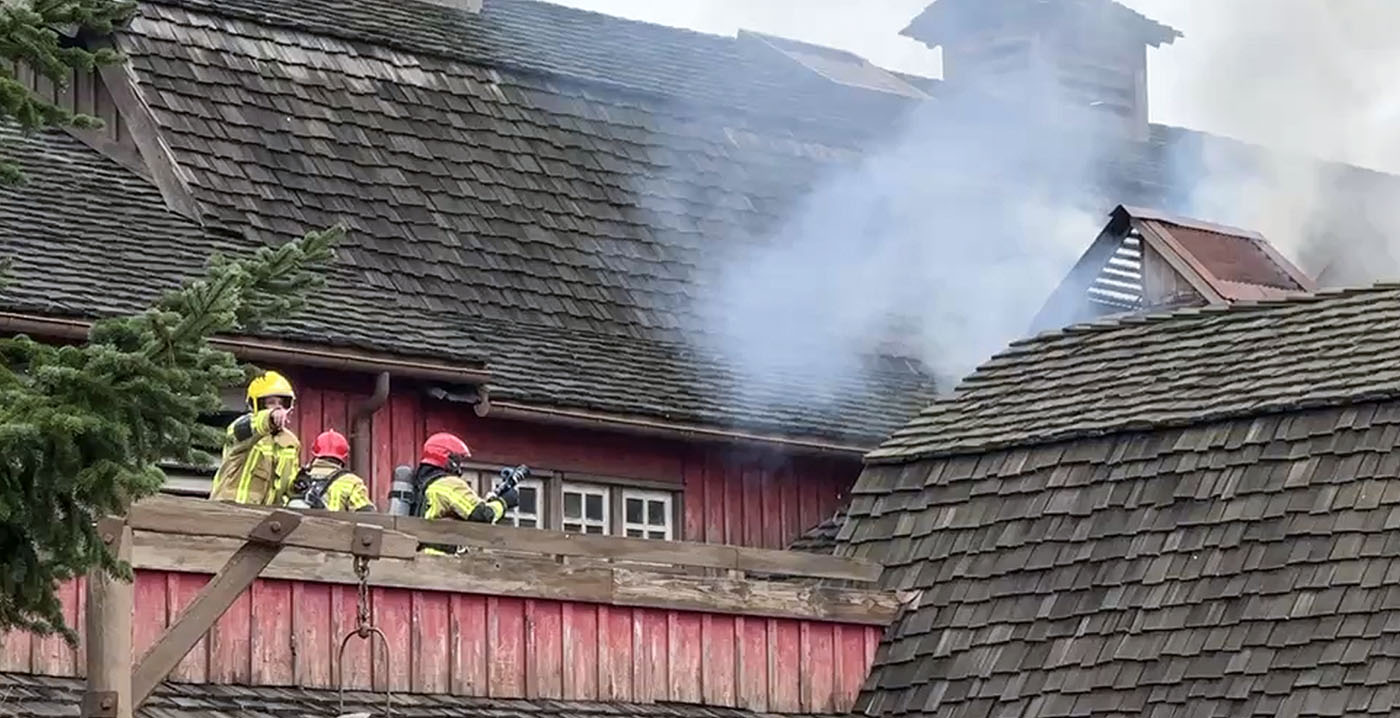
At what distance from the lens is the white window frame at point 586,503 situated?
18.6 m

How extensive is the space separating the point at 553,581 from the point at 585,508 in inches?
174

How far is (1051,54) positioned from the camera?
28.1 metres

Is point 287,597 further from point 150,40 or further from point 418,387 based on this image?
point 150,40

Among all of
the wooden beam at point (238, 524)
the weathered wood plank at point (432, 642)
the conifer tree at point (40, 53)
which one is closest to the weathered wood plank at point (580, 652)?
the weathered wood plank at point (432, 642)

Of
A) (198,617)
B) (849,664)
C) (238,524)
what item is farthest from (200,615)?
(849,664)

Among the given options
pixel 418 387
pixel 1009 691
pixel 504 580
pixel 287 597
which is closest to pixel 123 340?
pixel 287 597

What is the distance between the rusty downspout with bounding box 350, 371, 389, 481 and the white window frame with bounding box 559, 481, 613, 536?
1.60m

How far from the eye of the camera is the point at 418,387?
1759cm

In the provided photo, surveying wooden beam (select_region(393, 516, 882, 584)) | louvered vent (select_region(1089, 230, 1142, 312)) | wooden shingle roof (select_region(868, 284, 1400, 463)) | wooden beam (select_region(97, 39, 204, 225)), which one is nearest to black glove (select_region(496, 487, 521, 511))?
wooden beam (select_region(393, 516, 882, 584))

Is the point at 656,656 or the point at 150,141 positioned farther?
the point at 150,141

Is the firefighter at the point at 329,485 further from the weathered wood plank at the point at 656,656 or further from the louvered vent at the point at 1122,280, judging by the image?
the louvered vent at the point at 1122,280

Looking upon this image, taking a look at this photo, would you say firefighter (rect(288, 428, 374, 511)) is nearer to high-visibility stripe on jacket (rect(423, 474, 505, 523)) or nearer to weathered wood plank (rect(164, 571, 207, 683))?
high-visibility stripe on jacket (rect(423, 474, 505, 523))

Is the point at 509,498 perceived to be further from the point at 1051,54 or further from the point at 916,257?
the point at 1051,54

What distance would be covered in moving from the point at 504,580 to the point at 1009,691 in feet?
8.52
